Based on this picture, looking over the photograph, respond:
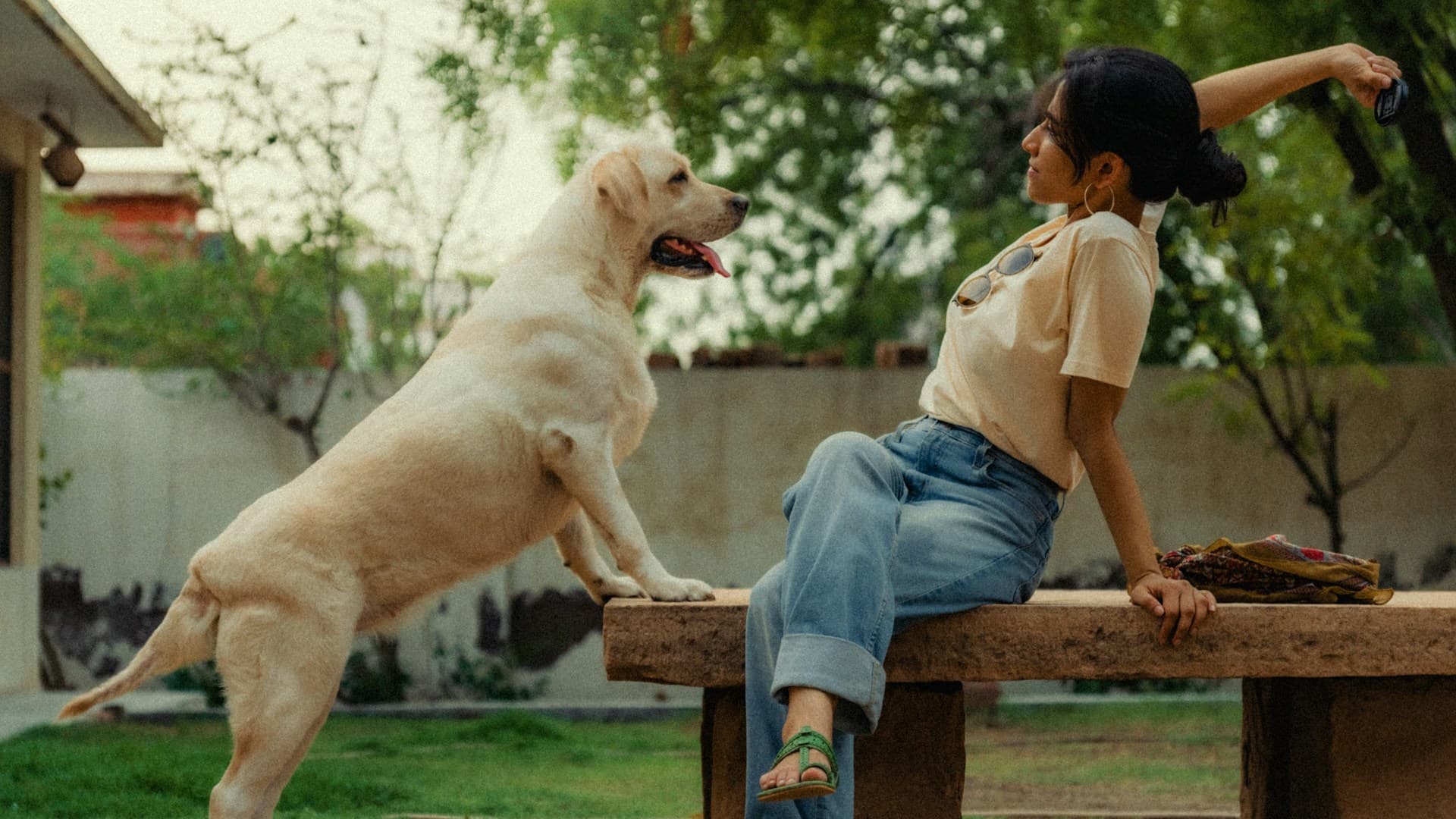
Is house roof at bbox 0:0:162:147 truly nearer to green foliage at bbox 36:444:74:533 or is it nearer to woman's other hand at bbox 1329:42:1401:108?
green foliage at bbox 36:444:74:533

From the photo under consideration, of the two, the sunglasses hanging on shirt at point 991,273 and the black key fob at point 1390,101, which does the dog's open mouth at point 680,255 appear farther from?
the black key fob at point 1390,101

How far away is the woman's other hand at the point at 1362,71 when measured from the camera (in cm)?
302

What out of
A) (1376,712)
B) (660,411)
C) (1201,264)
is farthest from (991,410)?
(1201,264)

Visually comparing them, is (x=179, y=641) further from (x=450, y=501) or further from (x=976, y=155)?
(x=976, y=155)

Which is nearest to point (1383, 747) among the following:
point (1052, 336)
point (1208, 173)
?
point (1052, 336)

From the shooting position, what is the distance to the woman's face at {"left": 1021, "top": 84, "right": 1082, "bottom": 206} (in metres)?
3.07

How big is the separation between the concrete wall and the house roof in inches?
63.9

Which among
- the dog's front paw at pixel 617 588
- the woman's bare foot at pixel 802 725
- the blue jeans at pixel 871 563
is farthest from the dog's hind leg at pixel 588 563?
the woman's bare foot at pixel 802 725

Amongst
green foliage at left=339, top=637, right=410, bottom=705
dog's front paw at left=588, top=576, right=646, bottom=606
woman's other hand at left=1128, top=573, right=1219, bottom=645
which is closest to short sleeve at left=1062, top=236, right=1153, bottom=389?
woman's other hand at left=1128, top=573, right=1219, bottom=645

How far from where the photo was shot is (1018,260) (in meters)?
3.10

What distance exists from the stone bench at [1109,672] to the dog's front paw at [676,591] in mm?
57

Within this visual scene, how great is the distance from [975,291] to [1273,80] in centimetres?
80

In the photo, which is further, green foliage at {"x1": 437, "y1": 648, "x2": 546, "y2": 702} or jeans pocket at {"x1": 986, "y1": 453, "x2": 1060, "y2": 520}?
green foliage at {"x1": 437, "y1": 648, "x2": 546, "y2": 702}

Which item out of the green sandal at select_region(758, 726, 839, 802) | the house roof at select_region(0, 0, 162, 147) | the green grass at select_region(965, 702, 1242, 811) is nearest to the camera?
the green sandal at select_region(758, 726, 839, 802)
